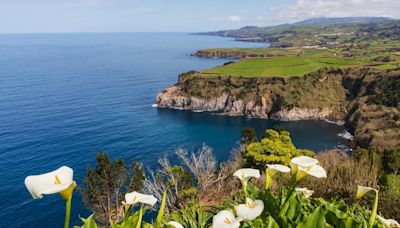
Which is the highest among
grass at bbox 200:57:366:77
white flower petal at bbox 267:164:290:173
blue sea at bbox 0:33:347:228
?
white flower petal at bbox 267:164:290:173

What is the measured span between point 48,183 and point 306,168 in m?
3.48

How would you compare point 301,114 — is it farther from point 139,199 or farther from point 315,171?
point 139,199

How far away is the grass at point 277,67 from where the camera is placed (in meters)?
99.2

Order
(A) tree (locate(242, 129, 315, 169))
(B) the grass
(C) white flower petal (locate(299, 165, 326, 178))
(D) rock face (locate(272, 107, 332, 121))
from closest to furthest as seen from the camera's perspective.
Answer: (C) white flower petal (locate(299, 165, 326, 178)) < (A) tree (locate(242, 129, 315, 169)) < (D) rock face (locate(272, 107, 332, 121)) < (B) the grass

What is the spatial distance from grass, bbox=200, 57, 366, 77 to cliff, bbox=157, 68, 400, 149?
13.3ft

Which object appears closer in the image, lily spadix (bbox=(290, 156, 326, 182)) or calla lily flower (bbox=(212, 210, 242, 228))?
calla lily flower (bbox=(212, 210, 242, 228))

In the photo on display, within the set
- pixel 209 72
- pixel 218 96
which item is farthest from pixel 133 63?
pixel 218 96

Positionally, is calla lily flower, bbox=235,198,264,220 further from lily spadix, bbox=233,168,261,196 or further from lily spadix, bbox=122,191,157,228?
lily spadix, bbox=122,191,157,228

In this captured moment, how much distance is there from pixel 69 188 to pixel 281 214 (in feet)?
11.3

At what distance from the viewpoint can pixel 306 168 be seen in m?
5.15

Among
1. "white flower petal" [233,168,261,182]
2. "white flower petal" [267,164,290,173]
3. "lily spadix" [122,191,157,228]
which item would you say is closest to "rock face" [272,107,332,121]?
"white flower petal" [233,168,261,182]

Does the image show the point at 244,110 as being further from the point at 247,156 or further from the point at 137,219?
the point at 137,219

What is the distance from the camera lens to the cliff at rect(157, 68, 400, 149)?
8012 cm

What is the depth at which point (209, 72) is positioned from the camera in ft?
343
